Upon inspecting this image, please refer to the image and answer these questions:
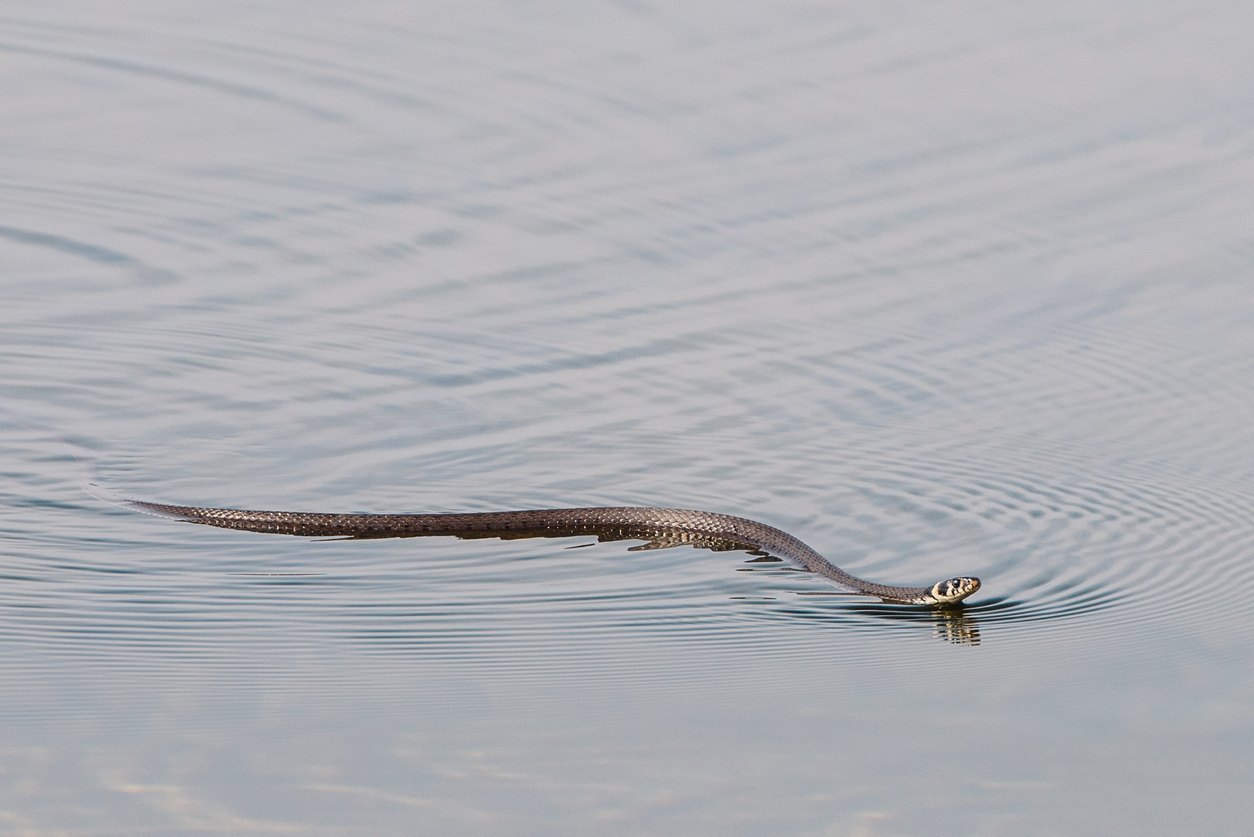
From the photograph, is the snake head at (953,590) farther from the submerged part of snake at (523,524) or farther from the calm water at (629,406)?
the submerged part of snake at (523,524)

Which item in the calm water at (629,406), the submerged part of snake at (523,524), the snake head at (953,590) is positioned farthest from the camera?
the submerged part of snake at (523,524)

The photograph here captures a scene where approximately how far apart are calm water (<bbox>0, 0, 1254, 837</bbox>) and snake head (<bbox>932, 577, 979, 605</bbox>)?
19cm

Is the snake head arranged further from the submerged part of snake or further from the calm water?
the submerged part of snake

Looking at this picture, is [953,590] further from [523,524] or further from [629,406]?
[629,406]

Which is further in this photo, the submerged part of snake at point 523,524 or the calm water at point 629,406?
the submerged part of snake at point 523,524

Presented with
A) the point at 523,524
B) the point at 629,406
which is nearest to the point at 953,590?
the point at 523,524

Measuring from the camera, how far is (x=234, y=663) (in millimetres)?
8180

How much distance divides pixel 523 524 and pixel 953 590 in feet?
8.68

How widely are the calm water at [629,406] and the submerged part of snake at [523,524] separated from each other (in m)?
0.20

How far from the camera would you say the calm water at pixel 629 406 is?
23.6 ft

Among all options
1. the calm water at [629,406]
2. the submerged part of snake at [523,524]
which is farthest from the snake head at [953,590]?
the submerged part of snake at [523,524]

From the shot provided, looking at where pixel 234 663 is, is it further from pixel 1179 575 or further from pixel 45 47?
pixel 45 47

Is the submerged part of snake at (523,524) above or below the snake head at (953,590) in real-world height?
above

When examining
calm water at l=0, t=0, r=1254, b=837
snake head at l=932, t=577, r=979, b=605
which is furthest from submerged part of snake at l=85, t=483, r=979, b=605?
snake head at l=932, t=577, r=979, b=605
